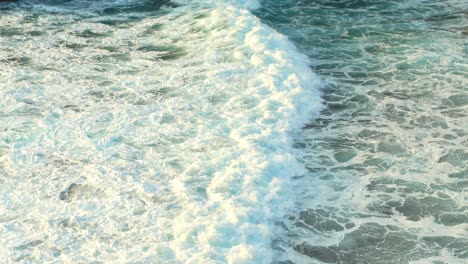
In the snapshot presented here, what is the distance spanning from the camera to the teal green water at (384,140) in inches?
300

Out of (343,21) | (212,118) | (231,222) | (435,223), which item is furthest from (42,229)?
(343,21)

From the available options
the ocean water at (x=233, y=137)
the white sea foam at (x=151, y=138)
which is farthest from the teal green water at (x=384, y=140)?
the white sea foam at (x=151, y=138)

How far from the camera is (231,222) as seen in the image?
302 inches

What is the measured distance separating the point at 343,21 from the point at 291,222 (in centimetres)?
783

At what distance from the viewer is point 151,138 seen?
31.6 ft

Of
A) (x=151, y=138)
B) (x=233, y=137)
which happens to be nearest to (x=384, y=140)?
(x=233, y=137)

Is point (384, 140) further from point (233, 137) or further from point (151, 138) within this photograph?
point (151, 138)

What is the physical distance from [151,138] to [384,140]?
318cm

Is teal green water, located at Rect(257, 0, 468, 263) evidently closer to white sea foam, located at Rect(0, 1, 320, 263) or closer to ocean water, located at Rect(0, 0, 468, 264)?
ocean water, located at Rect(0, 0, 468, 264)

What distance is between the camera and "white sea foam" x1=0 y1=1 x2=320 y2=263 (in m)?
7.49

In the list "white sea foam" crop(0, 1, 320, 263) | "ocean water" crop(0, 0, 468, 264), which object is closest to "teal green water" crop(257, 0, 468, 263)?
"ocean water" crop(0, 0, 468, 264)

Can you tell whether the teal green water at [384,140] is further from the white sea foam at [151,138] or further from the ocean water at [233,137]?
the white sea foam at [151,138]

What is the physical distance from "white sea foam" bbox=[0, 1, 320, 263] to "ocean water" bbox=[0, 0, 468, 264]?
0.03 m

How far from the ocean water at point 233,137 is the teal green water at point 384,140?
27 mm
